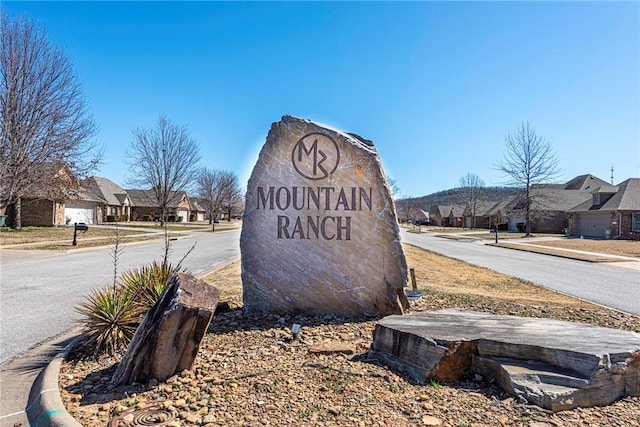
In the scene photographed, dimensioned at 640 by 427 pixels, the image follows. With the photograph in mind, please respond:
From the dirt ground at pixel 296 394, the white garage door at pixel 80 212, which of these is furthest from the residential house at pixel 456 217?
the dirt ground at pixel 296 394

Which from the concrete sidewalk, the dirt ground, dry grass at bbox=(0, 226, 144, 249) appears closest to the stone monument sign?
the dirt ground

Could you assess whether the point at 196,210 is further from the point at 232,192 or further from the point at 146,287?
the point at 146,287

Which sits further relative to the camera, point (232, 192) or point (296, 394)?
point (232, 192)

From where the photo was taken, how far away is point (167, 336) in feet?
11.4

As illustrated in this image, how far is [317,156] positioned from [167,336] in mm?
3338

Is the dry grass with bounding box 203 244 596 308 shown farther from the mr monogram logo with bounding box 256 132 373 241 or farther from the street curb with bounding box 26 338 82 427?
the street curb with bounding box 26 338 82 427

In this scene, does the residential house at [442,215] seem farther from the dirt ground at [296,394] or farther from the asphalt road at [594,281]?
the dirt ground at [296,394]

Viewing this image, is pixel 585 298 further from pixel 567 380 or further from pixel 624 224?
pixel 624 224

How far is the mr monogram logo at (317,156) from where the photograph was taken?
5.86m

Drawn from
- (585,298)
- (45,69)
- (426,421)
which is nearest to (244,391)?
(426,421)

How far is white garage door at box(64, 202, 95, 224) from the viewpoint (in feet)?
135

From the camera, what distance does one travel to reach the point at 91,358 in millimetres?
4148

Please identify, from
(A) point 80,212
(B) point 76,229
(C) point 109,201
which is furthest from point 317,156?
(C) point 109,201

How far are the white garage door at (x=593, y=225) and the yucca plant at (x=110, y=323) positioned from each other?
41.9 metres
